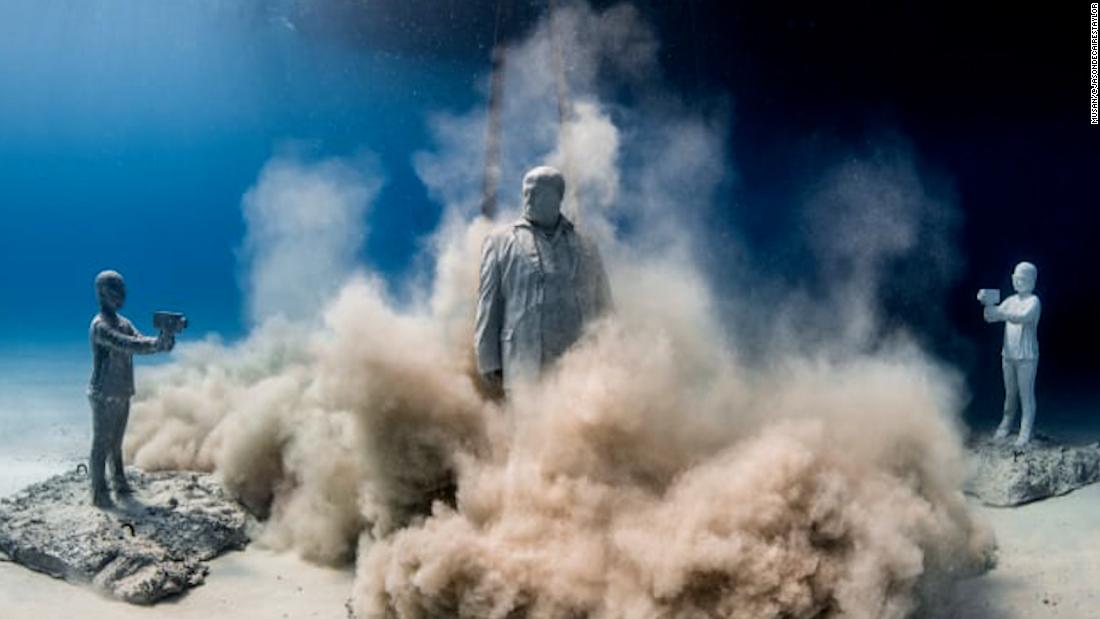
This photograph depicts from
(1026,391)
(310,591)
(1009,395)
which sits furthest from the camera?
(1009,395)

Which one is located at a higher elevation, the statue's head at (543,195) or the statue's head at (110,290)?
the statue's head at (543,195)

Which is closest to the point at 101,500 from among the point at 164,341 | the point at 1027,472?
the point at 164,341

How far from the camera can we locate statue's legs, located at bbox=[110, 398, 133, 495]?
7.23 meters

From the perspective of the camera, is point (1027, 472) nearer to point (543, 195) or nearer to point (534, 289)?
point (534, 289)

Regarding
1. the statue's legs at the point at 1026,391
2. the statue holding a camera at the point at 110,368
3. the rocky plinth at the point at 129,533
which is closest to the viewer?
the rocky plinth at the point at 129,533

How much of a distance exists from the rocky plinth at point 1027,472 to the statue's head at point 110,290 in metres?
8.64

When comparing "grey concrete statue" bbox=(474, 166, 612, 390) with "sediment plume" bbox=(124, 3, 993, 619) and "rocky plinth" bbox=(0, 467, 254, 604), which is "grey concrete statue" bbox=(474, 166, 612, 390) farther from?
"rocky plinth" bbox=(0, 467, 254, 604)

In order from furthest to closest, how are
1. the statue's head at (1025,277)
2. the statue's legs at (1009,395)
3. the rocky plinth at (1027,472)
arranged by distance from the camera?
the statue's legs at (1009,395), the statue's head at (1025,277), the rocky plinth at (1027,472)

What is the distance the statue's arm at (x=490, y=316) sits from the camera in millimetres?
6008

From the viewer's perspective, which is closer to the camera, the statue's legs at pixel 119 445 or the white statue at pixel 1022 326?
the statue's legs at pixel 119 445

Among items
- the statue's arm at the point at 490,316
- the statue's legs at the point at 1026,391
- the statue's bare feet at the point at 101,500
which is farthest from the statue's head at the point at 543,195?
the statue's legs at the point at 1026,391

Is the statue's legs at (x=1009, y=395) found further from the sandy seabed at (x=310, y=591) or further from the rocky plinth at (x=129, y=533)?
the rocky plinth at (x=129, y=533)

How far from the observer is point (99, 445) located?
7.14m

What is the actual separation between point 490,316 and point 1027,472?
649 centimetres
